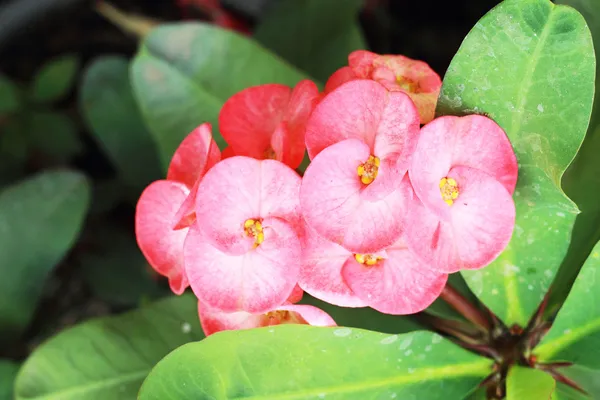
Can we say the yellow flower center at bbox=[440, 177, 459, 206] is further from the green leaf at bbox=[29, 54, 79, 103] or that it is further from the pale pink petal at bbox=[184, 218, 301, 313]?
the green leaf at bbox=[29, 54, 79, 103]

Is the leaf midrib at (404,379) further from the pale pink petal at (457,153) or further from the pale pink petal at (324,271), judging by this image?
the pale pink petal at (457,153)

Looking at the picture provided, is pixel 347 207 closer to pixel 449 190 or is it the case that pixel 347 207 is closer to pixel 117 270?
pixel 449 190

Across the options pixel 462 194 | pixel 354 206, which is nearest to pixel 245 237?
pixel 354 206

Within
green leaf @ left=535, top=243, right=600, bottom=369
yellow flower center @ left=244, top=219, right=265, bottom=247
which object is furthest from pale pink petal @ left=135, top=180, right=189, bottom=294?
green leaf @ left=535, top=243, right=600, bottom=369

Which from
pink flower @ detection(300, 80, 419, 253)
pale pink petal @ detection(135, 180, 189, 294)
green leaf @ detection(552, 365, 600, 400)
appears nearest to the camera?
pink flower @ detection(300, 80, 419, 253)

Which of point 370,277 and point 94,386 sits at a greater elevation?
point 370,277

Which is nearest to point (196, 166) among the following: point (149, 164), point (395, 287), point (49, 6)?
point (395, 287)
